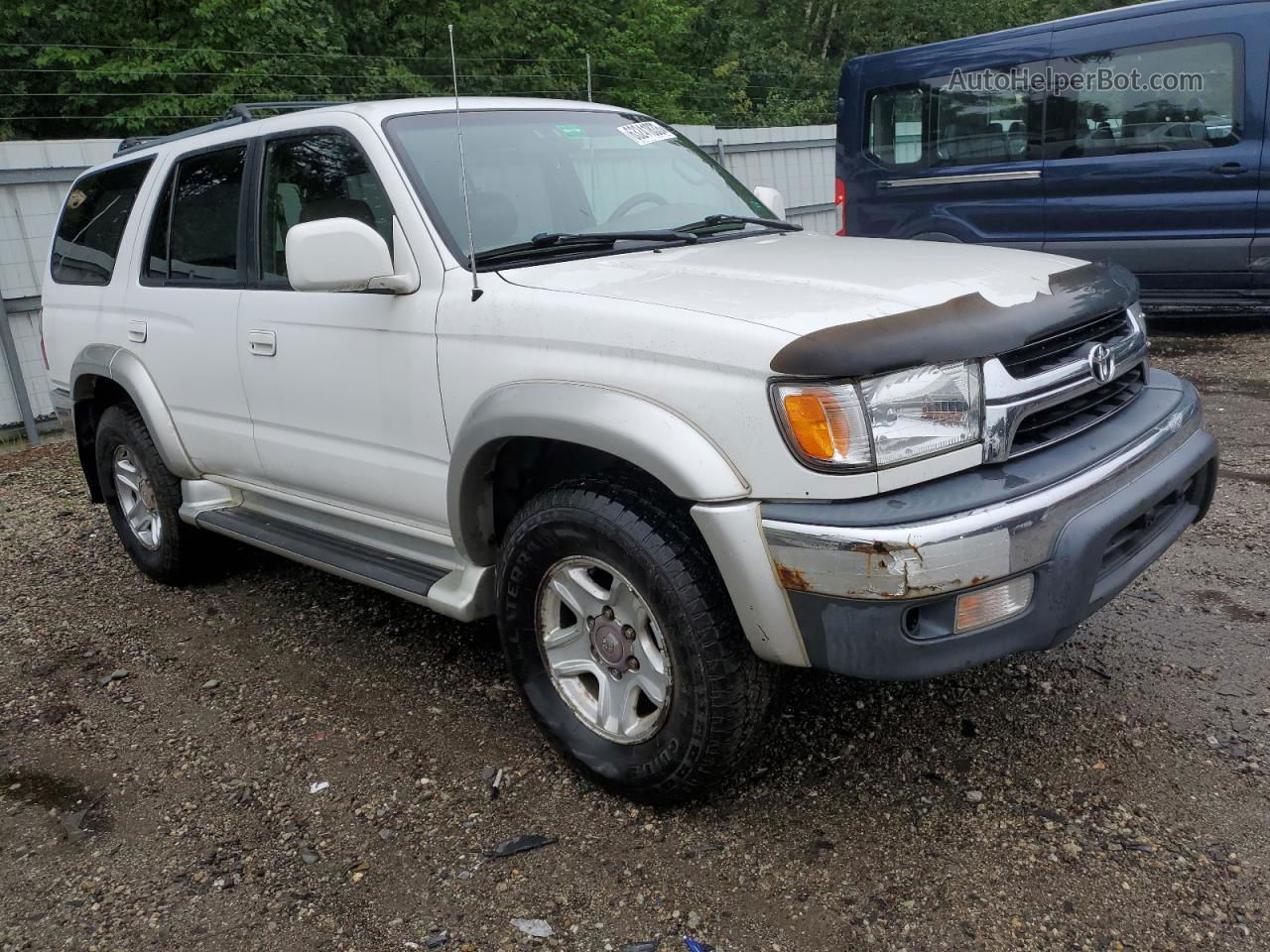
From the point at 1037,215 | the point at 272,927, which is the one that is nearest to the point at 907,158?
the point at 1037,215

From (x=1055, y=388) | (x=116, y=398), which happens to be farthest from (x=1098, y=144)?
(x=116, y=398)

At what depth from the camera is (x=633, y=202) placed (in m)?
3.62

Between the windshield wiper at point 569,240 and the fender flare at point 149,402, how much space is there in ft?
6.19

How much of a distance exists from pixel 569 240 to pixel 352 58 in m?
13.7

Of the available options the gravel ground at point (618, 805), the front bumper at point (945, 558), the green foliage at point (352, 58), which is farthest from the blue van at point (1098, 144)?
the green foliage at point (352, 58)

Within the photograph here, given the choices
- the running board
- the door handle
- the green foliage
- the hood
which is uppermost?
the green foliage

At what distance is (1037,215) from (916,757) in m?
6.32

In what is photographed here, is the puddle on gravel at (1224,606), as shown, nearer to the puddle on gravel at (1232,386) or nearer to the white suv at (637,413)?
the white suv at (637,413)

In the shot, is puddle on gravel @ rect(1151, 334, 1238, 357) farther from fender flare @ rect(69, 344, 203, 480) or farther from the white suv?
fender flare @ rect(69, 344, 203, 480)

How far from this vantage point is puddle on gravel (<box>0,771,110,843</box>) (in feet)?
9.92

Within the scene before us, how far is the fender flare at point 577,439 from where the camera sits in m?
2.43

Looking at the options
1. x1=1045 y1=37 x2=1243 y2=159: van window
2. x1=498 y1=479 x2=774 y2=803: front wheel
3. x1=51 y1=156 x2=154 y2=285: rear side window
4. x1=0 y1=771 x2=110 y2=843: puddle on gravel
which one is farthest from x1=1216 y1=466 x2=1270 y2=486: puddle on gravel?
x1=51 y1=156 x2=154 y2=285: rear side window

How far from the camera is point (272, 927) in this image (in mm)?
2543

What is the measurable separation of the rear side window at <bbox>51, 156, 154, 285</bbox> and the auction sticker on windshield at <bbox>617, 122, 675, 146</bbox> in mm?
2055
